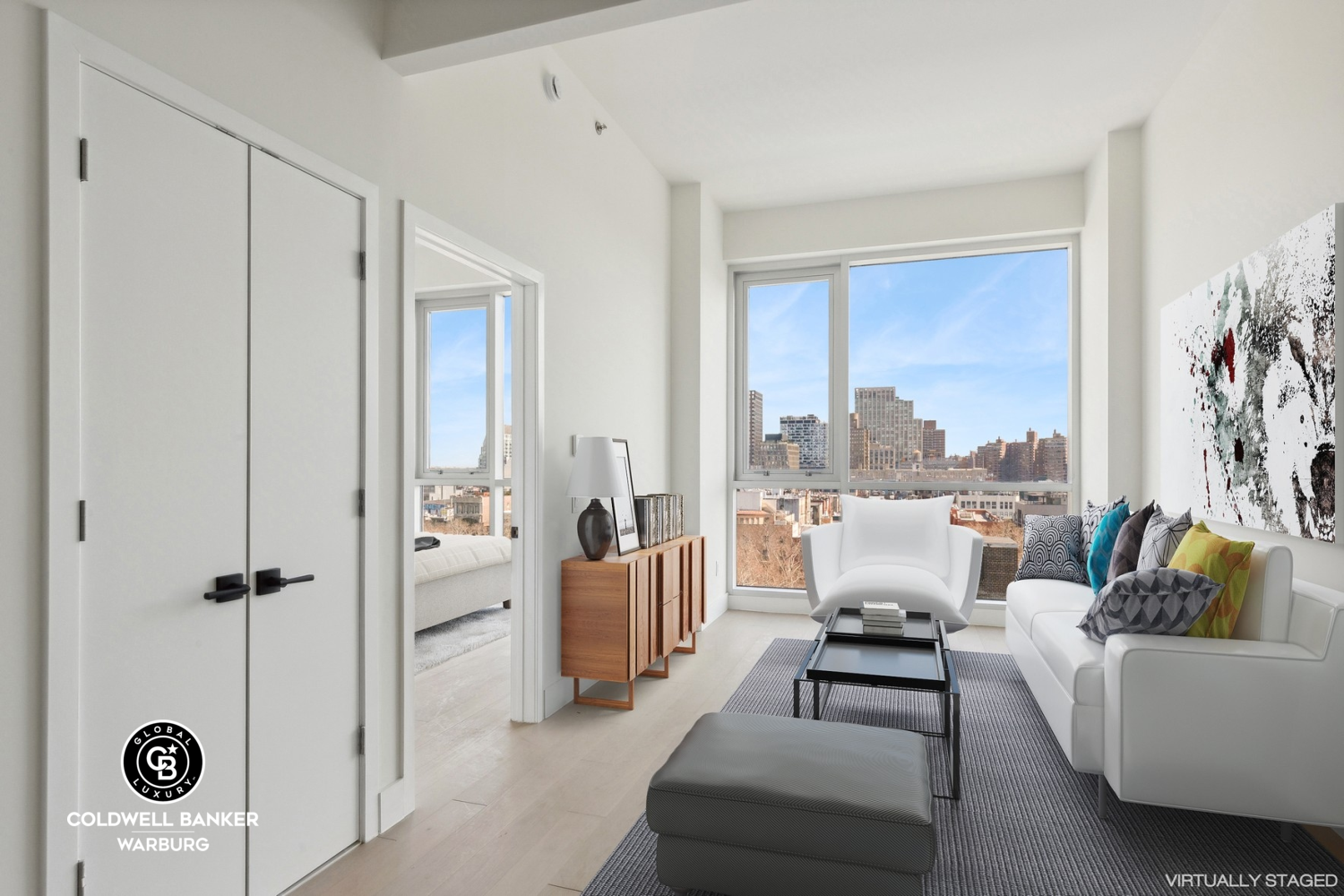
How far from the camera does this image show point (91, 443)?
4.98 feet

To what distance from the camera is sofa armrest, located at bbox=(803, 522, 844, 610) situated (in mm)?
4309

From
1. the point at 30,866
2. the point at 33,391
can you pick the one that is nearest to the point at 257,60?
the point at 33,391

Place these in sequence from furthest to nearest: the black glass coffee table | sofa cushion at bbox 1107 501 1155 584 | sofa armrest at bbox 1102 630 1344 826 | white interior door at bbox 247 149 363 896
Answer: sofa cushion at bbox 1107 501 1155 584, the black glass coffee table, sofa armrest at bbox 1102 630 1344 826, white interior door at bbox 247 149 363 896

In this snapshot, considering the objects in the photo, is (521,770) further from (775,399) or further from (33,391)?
(775,399)

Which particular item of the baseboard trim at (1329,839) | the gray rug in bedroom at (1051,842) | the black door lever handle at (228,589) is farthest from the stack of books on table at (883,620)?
the black door lever handle at (228,589)

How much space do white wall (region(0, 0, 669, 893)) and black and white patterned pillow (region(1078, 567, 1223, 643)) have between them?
230 centimetres

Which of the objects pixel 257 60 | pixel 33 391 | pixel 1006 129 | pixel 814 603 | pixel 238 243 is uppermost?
pixel 1006 129

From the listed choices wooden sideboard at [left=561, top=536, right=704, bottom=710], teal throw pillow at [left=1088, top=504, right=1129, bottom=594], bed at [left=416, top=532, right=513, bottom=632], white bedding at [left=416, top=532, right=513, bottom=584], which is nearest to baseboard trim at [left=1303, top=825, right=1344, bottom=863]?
teal throw pillow at [left=1088, top=504, right=1129, bottom=594]

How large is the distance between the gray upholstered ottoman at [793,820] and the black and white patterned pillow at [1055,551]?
2529 millimetres

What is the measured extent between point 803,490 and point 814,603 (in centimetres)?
141

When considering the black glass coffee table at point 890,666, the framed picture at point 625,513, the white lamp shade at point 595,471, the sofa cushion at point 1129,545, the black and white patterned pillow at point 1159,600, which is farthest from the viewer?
the framed picture at point 625,513

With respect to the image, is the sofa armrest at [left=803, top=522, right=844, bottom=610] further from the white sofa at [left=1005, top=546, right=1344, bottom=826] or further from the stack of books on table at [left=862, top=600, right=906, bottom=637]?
the white sofa at [left=1005, top=546, right=1344, bottom=826]

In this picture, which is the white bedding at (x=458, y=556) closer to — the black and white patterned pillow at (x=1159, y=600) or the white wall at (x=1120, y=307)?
the black and white patterned pillow at (x=1159, y=600)

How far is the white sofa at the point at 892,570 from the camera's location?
154 inches
